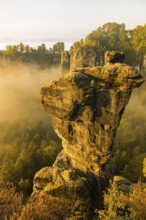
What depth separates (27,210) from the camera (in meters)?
18.9

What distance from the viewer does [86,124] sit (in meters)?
32.1

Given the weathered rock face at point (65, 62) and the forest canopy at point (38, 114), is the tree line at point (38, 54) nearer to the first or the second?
the forest canopy at point (38, 114)

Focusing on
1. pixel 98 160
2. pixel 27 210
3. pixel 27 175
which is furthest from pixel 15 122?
pixel 27 210

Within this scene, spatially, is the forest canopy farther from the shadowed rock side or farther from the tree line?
the shadowed rock side

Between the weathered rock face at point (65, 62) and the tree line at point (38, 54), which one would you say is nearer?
the weathered rock face at point (65, 62)

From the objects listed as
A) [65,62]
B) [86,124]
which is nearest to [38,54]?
[65,62]

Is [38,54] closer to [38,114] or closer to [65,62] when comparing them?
[65,62]

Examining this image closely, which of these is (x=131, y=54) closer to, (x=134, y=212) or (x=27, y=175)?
(x=27, y=175)

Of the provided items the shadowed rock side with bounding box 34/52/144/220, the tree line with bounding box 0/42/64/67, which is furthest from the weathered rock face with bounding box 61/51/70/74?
the shadowed rock side with bounding box 34/52/144/220

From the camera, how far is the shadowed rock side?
28.1 m

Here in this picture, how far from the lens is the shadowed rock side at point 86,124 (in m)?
28.1

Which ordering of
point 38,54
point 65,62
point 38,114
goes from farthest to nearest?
1. point 38,54
2. point 65,62
3. point 38,114

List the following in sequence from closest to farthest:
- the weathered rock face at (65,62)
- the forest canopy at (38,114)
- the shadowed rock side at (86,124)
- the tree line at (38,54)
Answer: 1. the shadowed rock side at (86,124)
2. the forest canopy at (38,114)
3. the weathered rock face at (65,62)
4. the tree line at (38,54)

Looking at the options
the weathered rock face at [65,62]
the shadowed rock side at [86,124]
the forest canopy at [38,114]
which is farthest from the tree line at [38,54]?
the shadowed rock side at [86,124]
